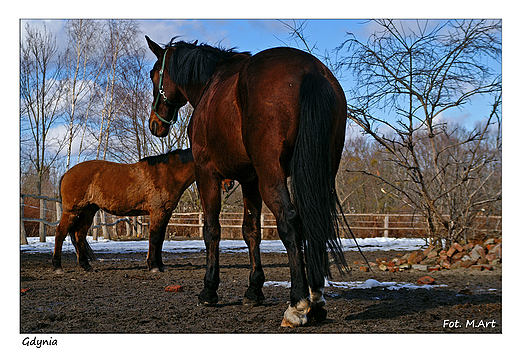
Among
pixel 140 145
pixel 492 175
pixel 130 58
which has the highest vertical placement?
pixel 130 58

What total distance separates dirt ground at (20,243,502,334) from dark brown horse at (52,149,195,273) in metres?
1.24

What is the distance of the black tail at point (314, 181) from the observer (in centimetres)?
286

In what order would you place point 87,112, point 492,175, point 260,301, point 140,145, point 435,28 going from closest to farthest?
point 260,301 → point 435,28 → point 492,175 → point 87,112 → point 140,145

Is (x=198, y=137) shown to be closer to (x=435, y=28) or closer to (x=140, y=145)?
(x=435, y=28)

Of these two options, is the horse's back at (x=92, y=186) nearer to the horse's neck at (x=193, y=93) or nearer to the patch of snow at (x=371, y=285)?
the horse's neck at (x=193, y=93)

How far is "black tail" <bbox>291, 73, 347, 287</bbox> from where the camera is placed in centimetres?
286

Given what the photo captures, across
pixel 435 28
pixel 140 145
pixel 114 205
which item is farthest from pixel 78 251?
pixel 140 145

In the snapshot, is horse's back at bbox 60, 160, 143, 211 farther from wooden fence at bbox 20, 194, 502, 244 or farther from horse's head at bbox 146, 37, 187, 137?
wooden fence at bbox 20, 194, 502, 244

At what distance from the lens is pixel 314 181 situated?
9.51ft

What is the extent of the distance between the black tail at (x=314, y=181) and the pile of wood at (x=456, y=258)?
15.2 feet

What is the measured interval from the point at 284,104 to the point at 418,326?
193 centimetres

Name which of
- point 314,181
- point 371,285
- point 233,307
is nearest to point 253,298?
point 233,307

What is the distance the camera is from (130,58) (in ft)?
51.9

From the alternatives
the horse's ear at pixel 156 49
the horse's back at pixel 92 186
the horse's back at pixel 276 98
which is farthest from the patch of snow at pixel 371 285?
the horse's back at pixel 92 186
